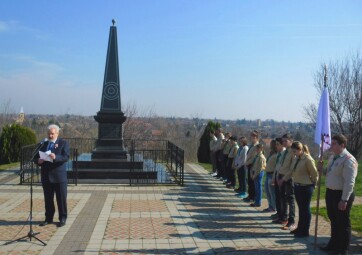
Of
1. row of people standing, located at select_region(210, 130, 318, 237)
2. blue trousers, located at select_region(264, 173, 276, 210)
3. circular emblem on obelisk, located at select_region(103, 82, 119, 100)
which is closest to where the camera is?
row of people standing, located at select_region(210, 130, 318, 237)

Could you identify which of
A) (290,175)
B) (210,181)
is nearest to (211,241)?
(290,175)

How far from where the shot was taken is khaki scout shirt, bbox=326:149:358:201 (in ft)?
19.7

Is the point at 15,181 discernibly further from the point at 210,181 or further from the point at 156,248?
the point at 156,248

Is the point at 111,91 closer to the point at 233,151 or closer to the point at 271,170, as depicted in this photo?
the point at 233,151

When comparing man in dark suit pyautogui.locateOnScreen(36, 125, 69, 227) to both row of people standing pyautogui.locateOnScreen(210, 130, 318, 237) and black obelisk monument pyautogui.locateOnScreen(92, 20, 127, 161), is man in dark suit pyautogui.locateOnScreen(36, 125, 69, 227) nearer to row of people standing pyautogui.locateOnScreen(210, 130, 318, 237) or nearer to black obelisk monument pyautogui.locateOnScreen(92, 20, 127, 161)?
row of people standing pyautogui.locateOnScreen(210, 130, 318, 237)

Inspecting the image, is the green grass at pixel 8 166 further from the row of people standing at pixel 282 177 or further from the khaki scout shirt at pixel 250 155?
the khaki scout shirt at pixel 250 155

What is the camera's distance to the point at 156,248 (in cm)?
664

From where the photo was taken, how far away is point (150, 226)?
810 centimetres

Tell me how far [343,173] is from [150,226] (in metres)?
3.81

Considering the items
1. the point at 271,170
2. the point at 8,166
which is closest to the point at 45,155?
the point at 271,170

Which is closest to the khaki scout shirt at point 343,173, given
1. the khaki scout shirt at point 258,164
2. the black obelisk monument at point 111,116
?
the khaki scout shirt at point 258,164

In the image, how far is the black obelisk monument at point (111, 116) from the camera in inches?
622

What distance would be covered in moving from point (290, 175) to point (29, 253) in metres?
4.89

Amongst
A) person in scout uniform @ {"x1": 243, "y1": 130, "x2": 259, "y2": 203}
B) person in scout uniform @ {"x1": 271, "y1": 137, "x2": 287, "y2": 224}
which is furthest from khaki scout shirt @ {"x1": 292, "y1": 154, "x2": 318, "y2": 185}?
person in scout uniform @ {"x1": 243, "y1": 130, "x2": 259, "y2": 203}
